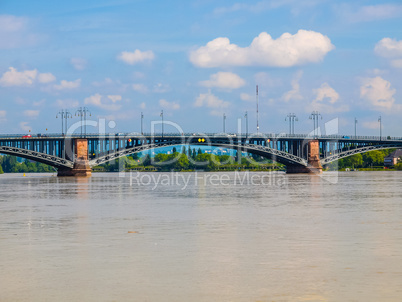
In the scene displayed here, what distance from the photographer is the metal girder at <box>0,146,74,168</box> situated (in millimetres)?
121000

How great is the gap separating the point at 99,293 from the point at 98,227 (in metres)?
14.4

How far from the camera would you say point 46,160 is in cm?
12581

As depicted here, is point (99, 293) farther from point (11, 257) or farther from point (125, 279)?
point (11, 257)

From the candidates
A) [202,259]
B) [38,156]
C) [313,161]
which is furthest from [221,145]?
[202,259]

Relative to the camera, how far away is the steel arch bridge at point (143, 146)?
416 ft

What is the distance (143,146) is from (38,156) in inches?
846

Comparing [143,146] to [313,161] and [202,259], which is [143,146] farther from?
[202,259]

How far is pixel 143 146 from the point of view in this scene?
13312cm

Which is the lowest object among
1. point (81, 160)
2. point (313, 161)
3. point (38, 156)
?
point (313, 161)

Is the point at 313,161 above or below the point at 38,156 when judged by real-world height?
below

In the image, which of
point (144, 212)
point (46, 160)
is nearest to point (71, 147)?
point (46, 160)

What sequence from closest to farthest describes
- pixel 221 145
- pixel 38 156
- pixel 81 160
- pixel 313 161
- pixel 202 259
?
pixel 202 259
pixel 38 156
pixel 81 160
pixel 221 145
pixel 313 161

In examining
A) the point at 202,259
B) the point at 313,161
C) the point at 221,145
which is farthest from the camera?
the point at 313,161

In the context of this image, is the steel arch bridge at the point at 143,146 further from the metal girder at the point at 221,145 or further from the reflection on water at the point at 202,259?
the reflection on water at the point at 202,259
